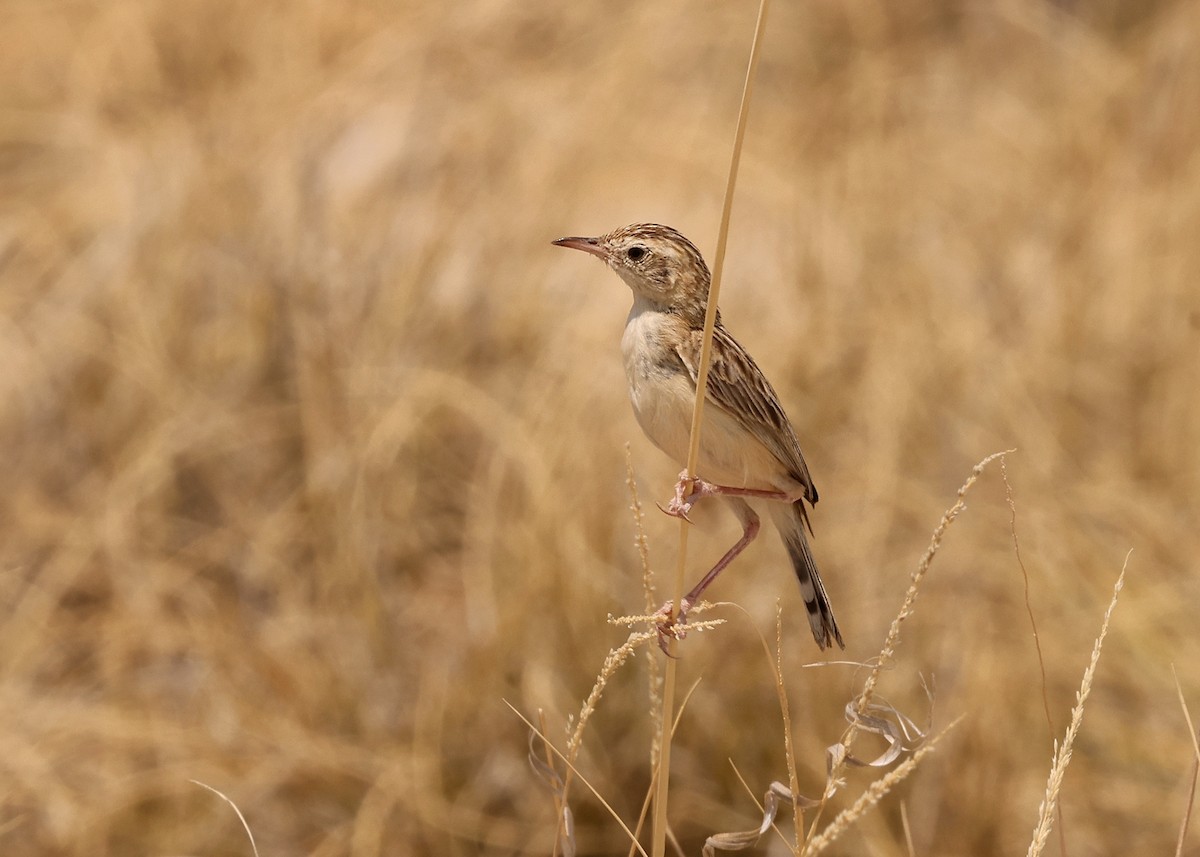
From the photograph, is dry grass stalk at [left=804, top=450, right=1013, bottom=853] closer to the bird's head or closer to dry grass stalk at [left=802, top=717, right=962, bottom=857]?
dry grass stalk at [left=802, top=717, right=962, bottom=857]

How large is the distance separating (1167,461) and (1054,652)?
1.35 m

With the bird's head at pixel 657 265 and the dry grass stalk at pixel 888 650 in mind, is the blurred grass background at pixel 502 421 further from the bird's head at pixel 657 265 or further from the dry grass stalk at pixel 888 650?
the dry grass stalk at pixel 888 650

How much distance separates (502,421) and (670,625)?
125 inches

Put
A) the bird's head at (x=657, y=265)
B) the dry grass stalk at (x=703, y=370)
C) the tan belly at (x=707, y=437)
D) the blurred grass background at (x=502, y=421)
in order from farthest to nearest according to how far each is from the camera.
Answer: the blurred grass background at (x=502, y=421) < the bird's head at (x=657, y=265) < the tan belly at (x=707, y=437) < the dry grass stalk at (x=703, y=370)

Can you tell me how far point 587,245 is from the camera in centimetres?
243

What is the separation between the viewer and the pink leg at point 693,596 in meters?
1.95

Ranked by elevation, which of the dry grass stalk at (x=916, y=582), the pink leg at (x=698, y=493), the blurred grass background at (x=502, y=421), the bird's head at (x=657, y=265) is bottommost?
the blurred grass background at (x=502, y=421)

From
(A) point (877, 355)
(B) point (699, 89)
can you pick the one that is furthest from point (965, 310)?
(B) point (699, 89)

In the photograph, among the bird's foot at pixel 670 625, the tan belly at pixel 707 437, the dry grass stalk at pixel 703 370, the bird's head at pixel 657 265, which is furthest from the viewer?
the bird's head at pixel 657 265

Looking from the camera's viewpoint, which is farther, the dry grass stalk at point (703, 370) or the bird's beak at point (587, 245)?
the bird's beak at point (587, 245)

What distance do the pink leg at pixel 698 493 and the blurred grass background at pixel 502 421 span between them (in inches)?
80.0

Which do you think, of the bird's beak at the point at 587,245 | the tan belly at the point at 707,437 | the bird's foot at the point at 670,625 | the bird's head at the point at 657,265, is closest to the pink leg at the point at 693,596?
the bird's foot at the point at 670,625

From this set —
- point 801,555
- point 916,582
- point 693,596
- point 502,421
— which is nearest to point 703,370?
point 916,582

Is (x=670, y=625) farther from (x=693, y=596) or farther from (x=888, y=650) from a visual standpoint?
(x=888, y=650)
